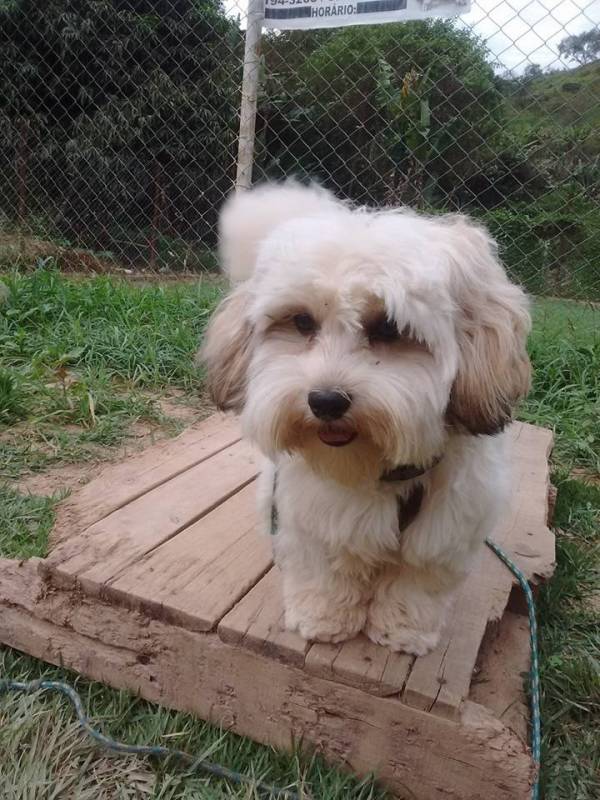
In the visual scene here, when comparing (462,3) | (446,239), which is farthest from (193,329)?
(446,239)

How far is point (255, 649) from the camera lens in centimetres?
162

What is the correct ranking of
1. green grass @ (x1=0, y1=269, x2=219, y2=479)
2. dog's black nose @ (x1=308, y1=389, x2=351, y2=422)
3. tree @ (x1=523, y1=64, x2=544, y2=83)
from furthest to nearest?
tree @ (x1=523, y1=64, x2=544, y2=83) → green grass @ (x1=0, y1=269, x2=219, y2=479) → dog's black nose @ (x1=308, y1=389, x2=351, y2=422)

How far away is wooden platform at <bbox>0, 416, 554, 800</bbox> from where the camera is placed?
4.93ft

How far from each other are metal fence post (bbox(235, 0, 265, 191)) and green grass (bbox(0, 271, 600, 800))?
0.86 metres

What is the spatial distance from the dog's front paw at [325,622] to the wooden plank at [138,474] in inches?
32.6

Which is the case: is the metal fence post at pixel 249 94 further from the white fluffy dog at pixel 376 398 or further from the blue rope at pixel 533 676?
the blue rope at pixel 533 676

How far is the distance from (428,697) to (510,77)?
16.5 feet

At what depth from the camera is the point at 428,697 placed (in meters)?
1.49

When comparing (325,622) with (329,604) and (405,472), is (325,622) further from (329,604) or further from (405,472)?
(405,472)

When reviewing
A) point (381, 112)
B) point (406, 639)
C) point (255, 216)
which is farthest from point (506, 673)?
point (381, 112)

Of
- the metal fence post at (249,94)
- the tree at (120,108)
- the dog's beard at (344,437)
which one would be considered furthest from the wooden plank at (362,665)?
the tree at (120,108)

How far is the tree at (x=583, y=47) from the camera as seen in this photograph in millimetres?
4280

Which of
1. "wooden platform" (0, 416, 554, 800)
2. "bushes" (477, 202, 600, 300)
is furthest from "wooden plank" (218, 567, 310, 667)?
"bushes" (477, 202, 600, 300)

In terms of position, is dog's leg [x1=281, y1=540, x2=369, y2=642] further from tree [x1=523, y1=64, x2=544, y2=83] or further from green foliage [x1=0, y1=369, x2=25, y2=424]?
tree [x1=523, y1=64, x2=544, y2=83]
